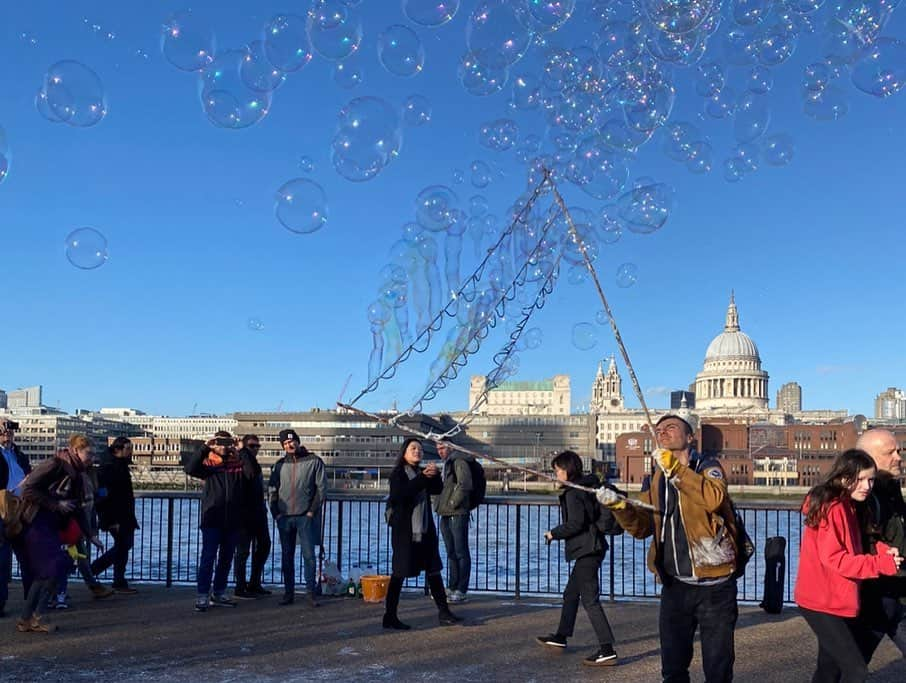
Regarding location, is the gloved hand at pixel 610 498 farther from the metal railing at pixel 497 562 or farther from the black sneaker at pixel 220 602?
the black sneaker at pixel 220 602

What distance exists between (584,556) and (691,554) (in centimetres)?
208

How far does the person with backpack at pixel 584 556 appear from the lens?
649cm

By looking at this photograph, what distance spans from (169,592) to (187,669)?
3.25 meters

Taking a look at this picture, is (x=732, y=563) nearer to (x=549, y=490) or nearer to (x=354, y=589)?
(x=354, y=589)

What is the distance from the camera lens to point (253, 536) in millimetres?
9305

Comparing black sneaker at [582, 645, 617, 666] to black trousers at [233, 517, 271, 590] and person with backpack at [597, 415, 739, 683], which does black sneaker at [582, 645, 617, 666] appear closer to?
person with backpack at [597, 415, 739, 683]

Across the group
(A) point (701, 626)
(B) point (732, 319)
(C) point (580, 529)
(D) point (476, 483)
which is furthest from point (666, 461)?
(B) point (732, 319)

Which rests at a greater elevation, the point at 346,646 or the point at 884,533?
the point at 884,533

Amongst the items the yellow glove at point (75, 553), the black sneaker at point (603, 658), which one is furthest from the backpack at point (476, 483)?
the yellow glove at point (75, 553)

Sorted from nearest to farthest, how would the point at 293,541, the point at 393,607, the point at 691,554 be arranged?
1. the point at 691,554
2. the point at 393,607
3. the point at 293,541

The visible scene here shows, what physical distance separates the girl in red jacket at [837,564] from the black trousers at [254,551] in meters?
5.80

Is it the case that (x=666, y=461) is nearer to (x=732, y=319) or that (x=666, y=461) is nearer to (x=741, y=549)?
(x=741, y=549)

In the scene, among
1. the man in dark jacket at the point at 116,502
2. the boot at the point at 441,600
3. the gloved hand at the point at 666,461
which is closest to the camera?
the gloved hand at the point at 666,461

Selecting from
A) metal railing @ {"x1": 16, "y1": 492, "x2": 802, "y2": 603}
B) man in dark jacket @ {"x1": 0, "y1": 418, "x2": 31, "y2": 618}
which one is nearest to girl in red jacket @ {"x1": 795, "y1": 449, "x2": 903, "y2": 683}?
metal railing @ {"x1": 16, "y1": 492, "x2": 802, "y2": 603}
